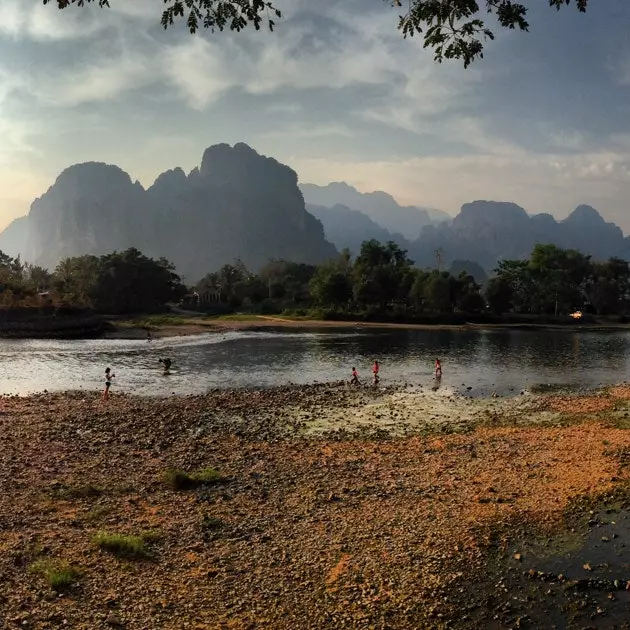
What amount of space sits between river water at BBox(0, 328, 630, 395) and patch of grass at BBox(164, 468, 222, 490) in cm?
2229

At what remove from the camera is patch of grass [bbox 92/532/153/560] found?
1317 centimetres

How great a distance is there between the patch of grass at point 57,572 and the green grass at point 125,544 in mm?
1080

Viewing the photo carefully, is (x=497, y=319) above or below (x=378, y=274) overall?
below

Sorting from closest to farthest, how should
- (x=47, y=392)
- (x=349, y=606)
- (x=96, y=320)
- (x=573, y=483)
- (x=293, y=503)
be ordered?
1. (x=349, y=606)
2. (x=293, y=503)
3. (x=573, y=483)
4. (x=47, y=392)
5. (x=96, y=320)

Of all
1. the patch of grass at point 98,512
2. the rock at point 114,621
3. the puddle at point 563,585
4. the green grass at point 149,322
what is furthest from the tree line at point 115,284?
the puddle at point 563,585

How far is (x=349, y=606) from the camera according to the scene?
36.8 feet

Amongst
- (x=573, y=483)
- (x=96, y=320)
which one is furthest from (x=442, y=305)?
(x=573, y=483)

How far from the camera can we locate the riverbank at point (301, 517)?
11234 millimetres

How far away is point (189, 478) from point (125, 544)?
507 centimetres

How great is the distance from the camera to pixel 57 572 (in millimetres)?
12055

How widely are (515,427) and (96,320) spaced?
96517 millimetres

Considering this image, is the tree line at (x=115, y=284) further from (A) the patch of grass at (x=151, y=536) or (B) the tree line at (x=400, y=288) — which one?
(A) the patch of grass at (x=151, y=536)

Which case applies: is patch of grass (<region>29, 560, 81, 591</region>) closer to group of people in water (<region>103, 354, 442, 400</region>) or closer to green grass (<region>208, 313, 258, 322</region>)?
group of people in water (<region>103, 354, 442, 400</region>)

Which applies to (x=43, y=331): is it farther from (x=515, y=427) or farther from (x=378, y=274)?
(x=515, y=427)
